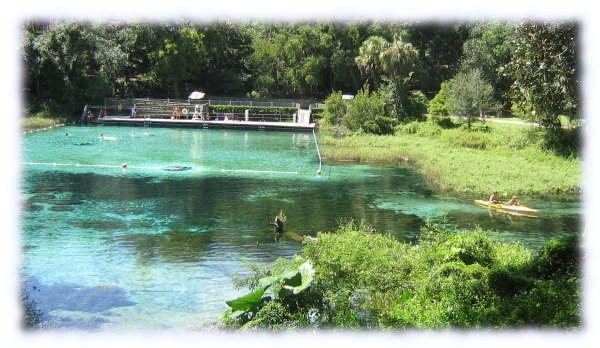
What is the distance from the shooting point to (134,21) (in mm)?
56031

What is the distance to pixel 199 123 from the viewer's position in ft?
175

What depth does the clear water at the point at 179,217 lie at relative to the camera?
635 inches

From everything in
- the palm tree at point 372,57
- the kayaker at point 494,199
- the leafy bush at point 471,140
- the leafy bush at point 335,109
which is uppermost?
the palm tree at point 372,57

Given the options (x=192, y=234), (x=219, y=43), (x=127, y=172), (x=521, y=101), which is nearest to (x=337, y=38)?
(x=219, y=43)

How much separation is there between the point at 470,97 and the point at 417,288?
3389cm

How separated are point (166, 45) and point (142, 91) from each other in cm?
582

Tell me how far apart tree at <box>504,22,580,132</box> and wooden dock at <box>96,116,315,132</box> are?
125 feet

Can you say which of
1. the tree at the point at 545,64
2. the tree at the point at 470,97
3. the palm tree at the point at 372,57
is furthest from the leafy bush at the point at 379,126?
the tree at the point at 545,64

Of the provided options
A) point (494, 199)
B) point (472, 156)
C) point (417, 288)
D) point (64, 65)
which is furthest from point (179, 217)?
point (64, 65)

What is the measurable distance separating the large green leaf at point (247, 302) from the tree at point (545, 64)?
7.81 meters

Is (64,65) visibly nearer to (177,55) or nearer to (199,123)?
(177,55)

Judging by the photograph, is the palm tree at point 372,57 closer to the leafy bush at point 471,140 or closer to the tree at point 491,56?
the tree at point 491,56

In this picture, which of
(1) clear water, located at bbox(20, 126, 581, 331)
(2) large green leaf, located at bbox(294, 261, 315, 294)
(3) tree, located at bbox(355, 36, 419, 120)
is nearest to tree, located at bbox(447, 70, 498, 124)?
(3) tree, located at bbox(355, 36, 419, 120)

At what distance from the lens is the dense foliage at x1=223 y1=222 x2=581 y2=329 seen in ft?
36.5
